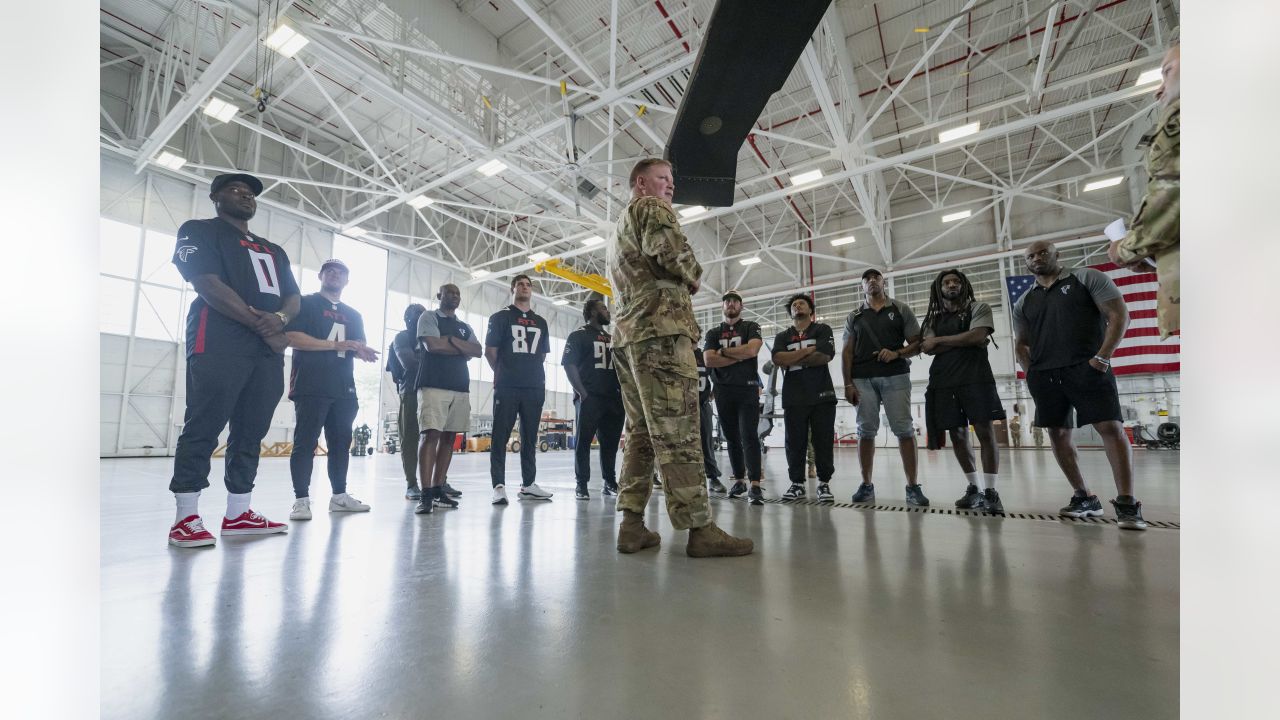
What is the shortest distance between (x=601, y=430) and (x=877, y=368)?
6.84 feet

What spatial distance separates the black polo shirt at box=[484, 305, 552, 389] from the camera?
3.80 meters

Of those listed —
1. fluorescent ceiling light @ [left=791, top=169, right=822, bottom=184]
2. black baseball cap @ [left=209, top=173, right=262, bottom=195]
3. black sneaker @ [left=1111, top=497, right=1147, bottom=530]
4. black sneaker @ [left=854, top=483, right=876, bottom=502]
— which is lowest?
black sneaker @ [left=854, top=483, right=876, bottom=502]

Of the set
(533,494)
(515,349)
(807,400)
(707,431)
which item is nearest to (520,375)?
(515,349)

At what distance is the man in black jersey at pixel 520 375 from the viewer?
12.2 feet

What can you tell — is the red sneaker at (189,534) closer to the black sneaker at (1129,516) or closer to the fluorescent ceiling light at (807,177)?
the black sneaker at (1129,516)

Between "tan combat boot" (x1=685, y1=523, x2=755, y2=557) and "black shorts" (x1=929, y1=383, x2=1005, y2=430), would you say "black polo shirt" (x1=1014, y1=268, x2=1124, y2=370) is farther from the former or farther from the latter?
"tan combat boot" (x1=685, y1=523, x2=755, y2=557)

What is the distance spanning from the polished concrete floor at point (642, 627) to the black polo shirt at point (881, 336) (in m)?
1.52

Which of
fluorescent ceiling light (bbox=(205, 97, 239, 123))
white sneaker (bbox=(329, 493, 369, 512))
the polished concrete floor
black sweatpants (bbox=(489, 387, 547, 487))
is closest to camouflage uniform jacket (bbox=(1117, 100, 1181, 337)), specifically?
the polished concrete floor

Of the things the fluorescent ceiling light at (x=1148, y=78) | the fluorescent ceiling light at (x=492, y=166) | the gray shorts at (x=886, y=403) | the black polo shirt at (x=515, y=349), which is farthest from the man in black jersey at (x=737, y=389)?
the fluorescent ceiling light at (x=1148, y=78)

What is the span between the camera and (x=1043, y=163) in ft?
49.3

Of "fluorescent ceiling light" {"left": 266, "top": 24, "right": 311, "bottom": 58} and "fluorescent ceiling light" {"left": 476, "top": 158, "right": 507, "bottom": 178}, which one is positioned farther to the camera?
"fluorescent ceiling light" {"left": 476, "top": 158, "right": 507, "bottom": 178}

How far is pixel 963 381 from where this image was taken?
11.1 ft

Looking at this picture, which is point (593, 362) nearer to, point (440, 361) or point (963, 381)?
point (440, 361)

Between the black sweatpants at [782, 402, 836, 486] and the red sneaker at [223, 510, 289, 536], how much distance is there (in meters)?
2.89
